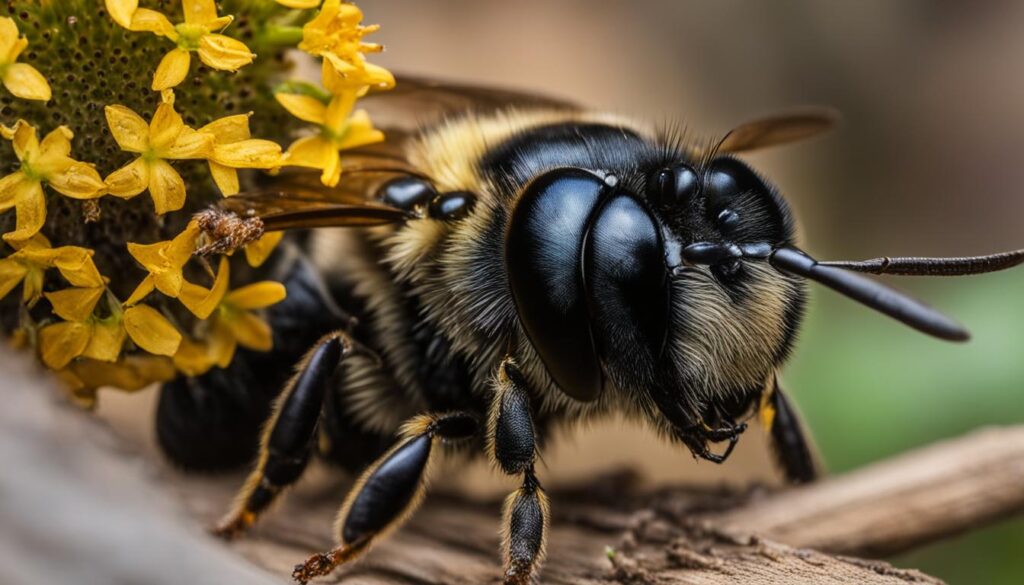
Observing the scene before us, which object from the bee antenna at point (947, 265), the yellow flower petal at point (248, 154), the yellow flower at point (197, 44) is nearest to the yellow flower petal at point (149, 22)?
the yellow flower at point (197, 44)

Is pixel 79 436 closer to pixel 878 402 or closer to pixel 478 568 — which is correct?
pixel 478 568

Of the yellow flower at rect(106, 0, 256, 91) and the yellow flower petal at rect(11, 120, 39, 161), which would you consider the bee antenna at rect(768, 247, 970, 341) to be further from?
the yellow flower petal at rect(11, 120, 39, 161)

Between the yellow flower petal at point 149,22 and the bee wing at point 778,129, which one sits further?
the bee wing at point 778,129

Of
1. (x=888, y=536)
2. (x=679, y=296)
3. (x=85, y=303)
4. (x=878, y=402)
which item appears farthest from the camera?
(x=878, y=402)

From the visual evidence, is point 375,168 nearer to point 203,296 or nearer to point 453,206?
point 453,206

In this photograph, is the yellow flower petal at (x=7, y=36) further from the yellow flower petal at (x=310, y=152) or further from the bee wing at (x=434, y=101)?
the bee wing at (x=434, y=101)

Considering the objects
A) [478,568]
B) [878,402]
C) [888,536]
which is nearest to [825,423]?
[878,402]
